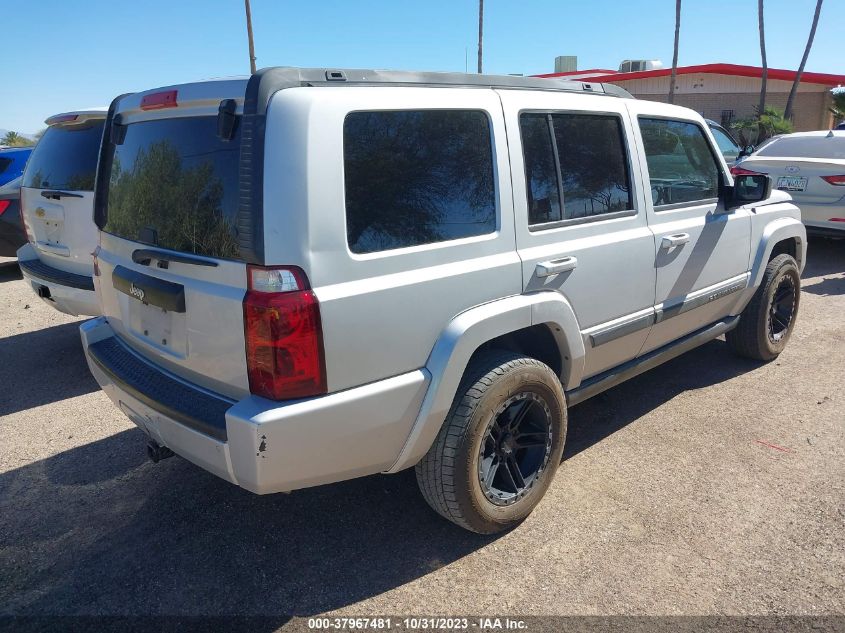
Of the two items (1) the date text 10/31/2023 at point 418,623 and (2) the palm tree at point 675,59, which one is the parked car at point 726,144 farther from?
(2) the palm tree at point 675,59

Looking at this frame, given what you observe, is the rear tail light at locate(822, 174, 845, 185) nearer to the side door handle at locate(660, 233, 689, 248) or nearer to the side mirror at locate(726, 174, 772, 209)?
the side mirror at locate(726, 174, 772, 209)

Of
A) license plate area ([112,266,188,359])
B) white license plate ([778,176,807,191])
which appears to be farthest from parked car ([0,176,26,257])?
white license plate ([778,176,807,191])

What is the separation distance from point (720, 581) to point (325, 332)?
6.25 feet

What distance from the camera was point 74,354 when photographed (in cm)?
568

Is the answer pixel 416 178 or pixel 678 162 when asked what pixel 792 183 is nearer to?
pixel 678 162

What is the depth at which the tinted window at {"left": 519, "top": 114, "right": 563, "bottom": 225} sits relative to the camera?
301 cm

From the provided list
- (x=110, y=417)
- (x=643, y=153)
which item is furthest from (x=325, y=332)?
(x=110, y=417)

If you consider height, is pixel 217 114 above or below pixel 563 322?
above

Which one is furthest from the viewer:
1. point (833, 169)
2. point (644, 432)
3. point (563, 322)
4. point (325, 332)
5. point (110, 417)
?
point (833, 169)

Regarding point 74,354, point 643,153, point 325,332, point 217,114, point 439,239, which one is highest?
point 217,114

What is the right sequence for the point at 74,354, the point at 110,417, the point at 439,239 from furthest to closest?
the point at 74,354, the point at 110,417, the point at 439,239

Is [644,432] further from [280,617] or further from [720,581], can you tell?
[280,617]

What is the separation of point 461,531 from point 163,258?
179 cm

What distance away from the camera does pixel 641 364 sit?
3.87 metres
